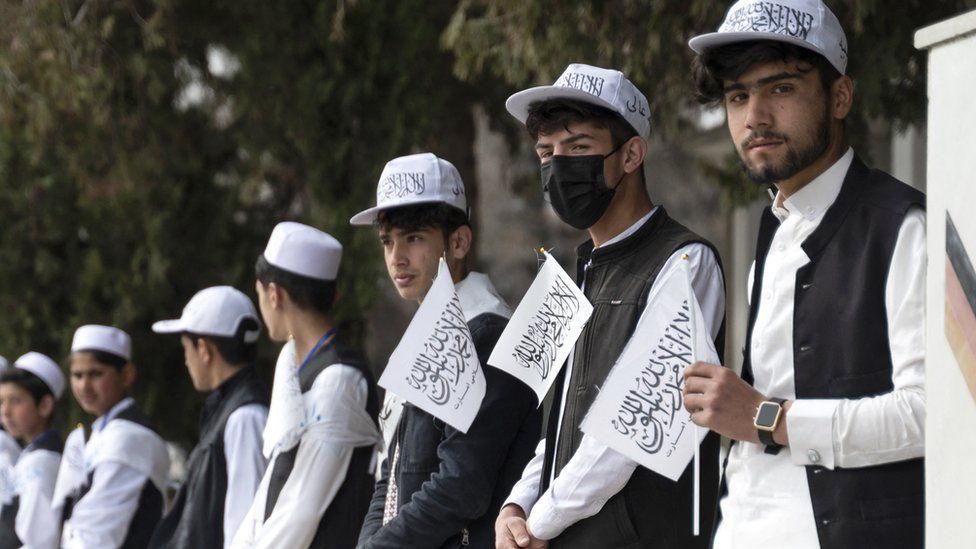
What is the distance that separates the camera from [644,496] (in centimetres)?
352

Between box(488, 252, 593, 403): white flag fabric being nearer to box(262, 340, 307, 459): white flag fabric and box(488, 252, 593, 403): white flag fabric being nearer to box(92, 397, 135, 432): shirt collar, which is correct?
box(262, 340, 307, 459): white flag fabric

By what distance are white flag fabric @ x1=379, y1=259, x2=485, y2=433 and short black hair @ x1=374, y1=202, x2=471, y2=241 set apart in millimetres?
424

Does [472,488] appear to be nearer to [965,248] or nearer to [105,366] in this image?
[965,248]

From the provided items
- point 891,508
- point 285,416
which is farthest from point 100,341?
point 891,508

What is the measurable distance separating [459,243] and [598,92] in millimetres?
1090

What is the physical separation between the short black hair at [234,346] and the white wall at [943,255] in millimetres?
4210

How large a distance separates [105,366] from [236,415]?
1794 mm

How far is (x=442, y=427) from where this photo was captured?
434cm

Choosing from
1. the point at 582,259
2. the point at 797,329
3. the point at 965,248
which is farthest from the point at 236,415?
the point at 965,248

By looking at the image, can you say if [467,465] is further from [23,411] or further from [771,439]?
[23,411]

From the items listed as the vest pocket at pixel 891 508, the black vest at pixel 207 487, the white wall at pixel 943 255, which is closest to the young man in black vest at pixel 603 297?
the vest pocket at pixel 891 508

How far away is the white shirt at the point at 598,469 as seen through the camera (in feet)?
11.3

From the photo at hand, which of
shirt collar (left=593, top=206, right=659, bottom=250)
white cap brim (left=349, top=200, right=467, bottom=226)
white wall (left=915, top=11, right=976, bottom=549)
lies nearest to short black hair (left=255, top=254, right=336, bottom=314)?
white cap brim (left=349, top=200, right=467, bottom=226)

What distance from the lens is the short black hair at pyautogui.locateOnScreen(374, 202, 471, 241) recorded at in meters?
4.73
